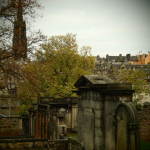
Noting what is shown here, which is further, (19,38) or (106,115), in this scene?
(19,38)

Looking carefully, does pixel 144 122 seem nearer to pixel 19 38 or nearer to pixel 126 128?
pixel 19 38

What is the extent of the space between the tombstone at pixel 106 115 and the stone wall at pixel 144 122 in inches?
272

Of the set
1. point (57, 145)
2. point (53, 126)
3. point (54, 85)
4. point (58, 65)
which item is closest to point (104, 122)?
point (57, 145)

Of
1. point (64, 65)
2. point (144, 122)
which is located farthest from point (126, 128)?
point (64, 65)

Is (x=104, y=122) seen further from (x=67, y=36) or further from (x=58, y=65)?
(x=67, y=36)

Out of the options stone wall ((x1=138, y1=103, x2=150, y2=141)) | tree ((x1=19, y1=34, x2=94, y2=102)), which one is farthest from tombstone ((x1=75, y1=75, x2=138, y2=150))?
tree ((x1=19, y1=34, x2=94, y2=102))

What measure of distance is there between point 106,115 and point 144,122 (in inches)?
338

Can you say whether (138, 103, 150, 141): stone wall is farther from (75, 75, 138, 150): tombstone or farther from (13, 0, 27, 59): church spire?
(13, 0, 27, 59): church spire

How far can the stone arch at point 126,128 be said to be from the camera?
7234mm

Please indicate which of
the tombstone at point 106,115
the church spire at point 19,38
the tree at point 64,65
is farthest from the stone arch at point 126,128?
the tree at point 64,65

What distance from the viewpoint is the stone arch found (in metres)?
7.23

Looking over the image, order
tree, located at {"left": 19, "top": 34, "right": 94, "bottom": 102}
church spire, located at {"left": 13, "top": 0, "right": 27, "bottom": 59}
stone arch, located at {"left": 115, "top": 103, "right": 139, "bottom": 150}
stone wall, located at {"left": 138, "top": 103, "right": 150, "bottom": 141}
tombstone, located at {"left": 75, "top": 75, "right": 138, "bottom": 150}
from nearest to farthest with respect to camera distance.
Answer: stone arch, located at {"left": 115, "top": 103, "right": 139, "bottom": 150} → tombstone, located at {"left": 75, "top": 75, "right": 138, "bottom": 150} → church spire, located at {"left": 13, "top": 0, "right": 27, "bottom": 59} → stone wall, located at {"left": 138, "top": 103, "right": 150, "bottom": 141} → tree, located at {"left": 19, "top": 34, "right": 94, "bottom": 102}

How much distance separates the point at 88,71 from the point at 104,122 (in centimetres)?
2670

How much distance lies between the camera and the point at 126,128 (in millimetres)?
7559
